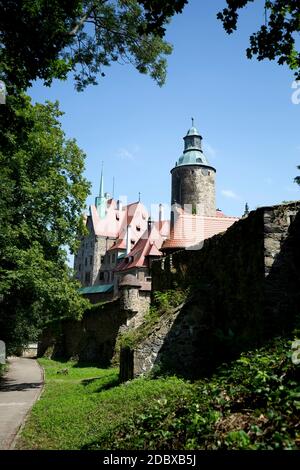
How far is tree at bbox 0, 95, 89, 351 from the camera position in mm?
18625

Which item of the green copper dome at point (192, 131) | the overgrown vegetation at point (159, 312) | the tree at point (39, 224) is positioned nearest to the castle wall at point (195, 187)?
the green copper dome at point (192, 131)

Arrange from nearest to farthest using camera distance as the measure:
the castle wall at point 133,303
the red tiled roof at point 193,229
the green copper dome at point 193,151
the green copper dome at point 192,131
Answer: the red tiled roof at point 193,229, the castle wall at point 133,303, the green copper dome at point 193,151, the green copper dome at point 192,131

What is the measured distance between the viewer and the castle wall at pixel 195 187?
60.2 metres

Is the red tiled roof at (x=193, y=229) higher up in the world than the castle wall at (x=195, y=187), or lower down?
lower down

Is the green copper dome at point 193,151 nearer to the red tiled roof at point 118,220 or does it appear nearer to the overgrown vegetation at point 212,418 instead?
the red tiled roof at point 118,220

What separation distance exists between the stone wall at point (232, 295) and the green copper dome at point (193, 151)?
157ft

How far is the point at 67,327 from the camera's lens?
36.3 metres

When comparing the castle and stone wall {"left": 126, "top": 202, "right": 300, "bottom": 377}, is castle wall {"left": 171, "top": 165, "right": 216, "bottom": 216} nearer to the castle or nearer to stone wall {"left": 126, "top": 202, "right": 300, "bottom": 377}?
the castle

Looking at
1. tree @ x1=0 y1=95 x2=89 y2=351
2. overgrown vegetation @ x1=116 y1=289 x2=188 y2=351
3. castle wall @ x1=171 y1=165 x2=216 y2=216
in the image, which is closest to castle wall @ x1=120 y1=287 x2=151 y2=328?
tree @ x1=0 y1=95 x2=89 y2=351

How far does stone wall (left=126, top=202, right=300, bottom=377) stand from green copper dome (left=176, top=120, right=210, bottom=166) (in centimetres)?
4790

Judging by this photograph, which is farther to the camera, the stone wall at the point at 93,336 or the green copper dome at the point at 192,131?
the green copper dome at the point at 192,131

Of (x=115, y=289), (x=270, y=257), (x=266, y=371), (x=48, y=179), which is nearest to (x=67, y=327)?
(x=115, y=289)

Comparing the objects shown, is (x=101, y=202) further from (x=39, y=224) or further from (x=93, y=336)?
(x=39, y=224)
